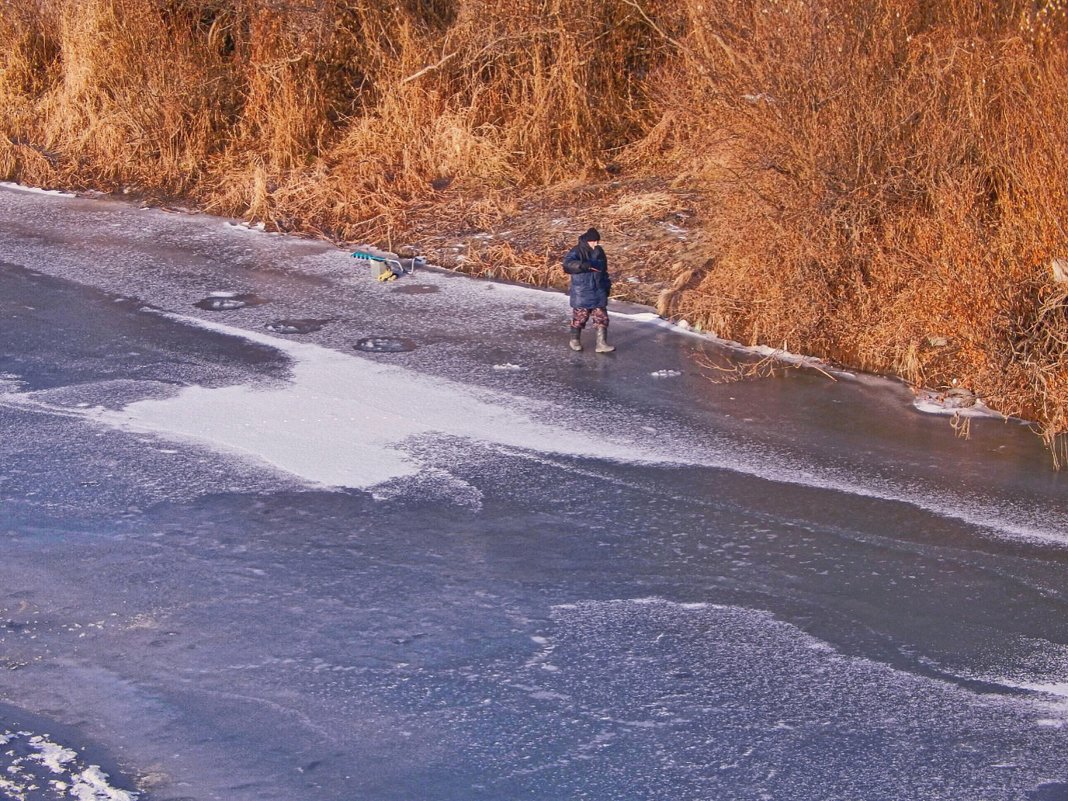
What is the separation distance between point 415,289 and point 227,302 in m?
1.73

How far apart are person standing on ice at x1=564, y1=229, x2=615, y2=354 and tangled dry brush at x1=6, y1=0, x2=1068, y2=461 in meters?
1.10

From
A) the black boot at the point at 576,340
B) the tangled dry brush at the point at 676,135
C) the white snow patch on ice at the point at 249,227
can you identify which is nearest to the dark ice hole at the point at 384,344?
the black boot at the point at 576,340

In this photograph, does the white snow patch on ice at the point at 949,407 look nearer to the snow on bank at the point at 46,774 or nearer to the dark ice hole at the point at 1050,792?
the dark ice hole at the point at 1050,792

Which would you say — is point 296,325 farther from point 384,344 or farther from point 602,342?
point 602,342

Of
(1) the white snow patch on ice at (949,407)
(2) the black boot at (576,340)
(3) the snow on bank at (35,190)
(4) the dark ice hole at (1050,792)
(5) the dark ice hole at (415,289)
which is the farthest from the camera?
(3) the snow on bank at (35,190)

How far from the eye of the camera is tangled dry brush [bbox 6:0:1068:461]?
9.42m

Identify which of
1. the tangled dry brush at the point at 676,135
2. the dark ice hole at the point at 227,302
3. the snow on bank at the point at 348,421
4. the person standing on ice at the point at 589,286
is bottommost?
the snow on bank at the point at 348,421

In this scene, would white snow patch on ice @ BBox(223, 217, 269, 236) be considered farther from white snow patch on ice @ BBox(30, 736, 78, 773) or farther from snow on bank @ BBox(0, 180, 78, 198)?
white snow patch on ice @ BBox(30, 736, 78, 773)

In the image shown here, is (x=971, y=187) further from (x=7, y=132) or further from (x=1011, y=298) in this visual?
(x=7, y=132)

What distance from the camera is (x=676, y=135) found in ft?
49.1

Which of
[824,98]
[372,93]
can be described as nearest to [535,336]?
[824,98]

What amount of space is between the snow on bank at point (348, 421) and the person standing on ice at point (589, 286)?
1.28m

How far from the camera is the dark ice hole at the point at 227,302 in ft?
37.0

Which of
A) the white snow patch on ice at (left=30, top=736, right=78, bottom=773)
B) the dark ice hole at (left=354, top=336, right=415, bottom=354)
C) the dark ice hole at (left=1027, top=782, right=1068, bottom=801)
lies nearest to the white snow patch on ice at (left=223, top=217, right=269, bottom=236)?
the dark ice hole at (left=354, top=336, right=415, bottom=354)
